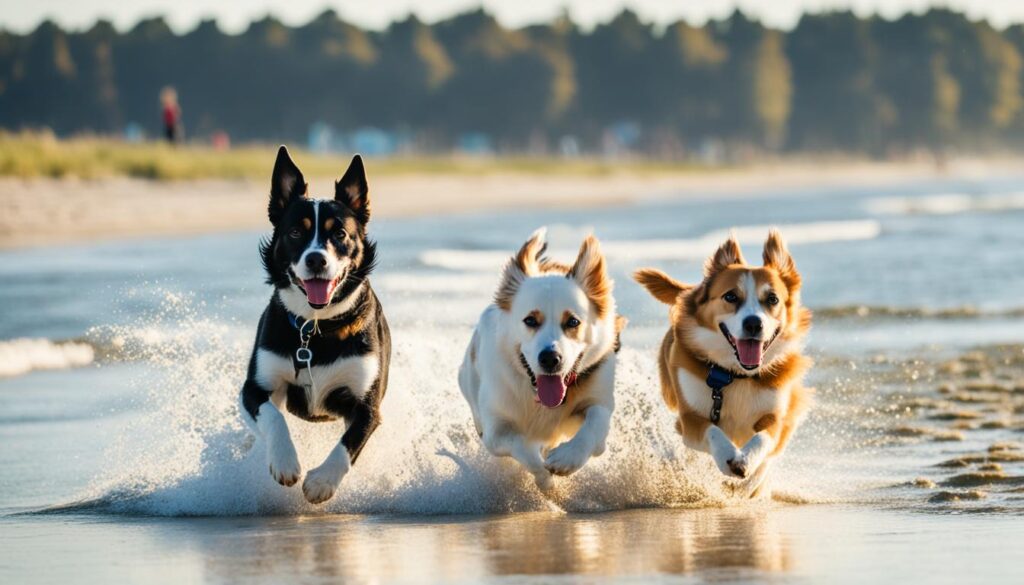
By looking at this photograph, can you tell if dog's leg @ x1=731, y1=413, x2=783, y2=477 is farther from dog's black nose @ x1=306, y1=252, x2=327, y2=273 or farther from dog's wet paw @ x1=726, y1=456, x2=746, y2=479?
dog's black nose @ x1=306, y1=252, x2=327, y2=273

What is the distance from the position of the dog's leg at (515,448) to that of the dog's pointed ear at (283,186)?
50.5 inches

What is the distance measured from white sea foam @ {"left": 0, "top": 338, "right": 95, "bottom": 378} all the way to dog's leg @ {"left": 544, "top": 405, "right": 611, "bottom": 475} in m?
5.60

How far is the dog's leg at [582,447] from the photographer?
22.8 ft

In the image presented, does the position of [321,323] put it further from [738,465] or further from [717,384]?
[738,465]

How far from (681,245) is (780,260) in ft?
60.8

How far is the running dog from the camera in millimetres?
7008

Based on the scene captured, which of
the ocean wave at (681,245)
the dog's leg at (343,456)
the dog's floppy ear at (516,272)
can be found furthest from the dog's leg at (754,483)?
the ocean wave at (681,245)

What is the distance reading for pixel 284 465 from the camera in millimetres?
6895

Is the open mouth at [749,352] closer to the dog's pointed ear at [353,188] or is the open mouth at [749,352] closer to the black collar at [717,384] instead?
the black collar at [717,384]

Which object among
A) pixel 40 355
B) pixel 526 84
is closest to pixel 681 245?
pixel 40 355

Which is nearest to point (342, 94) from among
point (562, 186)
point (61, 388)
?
point (562, 186)

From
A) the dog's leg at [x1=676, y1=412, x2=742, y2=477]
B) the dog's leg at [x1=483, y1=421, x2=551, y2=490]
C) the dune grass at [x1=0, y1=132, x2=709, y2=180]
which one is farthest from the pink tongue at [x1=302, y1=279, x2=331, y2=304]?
the dune grass at [x1=0, y1=132, x2=709, y2=180]

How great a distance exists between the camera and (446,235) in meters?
28.1

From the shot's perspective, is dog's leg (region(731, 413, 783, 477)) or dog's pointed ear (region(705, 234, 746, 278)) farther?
dog's pointed ear (region(705, 234, 746, 278))
